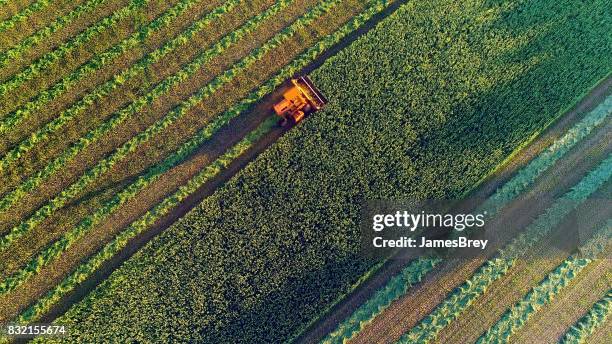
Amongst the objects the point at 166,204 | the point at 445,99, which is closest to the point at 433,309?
the point at 445,99

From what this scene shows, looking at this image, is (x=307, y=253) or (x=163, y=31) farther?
(x=163, y=31)

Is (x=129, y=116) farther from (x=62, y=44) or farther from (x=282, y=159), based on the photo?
(x=282, y=159)

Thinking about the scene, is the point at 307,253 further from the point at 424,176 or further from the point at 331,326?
the point at 424,176

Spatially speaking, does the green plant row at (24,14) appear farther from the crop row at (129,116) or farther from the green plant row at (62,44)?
the crop row at (129,116)

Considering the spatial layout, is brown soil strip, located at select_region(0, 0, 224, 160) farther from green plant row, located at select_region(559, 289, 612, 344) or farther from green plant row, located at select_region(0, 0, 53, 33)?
green plant row, located at select_region(559, 289, 612, 344)

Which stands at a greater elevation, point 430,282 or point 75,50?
point 75,50

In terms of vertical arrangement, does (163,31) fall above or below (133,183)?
above

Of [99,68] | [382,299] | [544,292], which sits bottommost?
[544,292]

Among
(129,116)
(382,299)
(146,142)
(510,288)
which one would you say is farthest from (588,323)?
(129,116)
